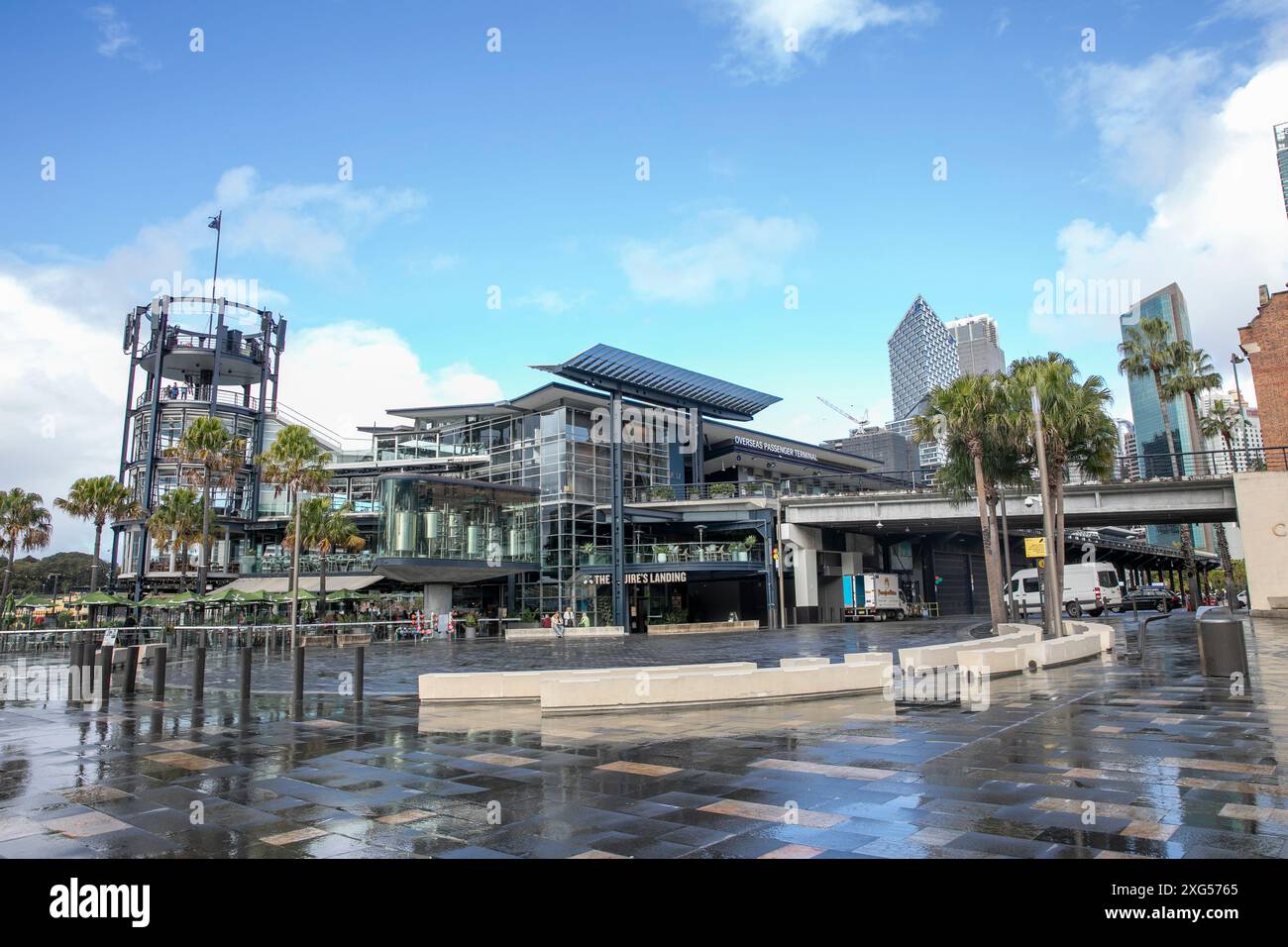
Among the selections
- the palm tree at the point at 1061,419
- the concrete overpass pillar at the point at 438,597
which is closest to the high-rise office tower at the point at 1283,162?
the palm tree at the point at 1061,419

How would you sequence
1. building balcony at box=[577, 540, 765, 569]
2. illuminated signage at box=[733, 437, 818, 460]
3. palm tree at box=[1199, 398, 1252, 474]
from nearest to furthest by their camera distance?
building balcony at box=[577, 540, 765, 569], palm tree at box=[1199, 398, 1252, 474], illuminated signage at box=[733, 437, 818, 460]

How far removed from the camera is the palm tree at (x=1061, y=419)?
25.9 metres

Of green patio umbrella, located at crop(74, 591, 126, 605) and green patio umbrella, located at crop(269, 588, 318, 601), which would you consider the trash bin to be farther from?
green patio umbrella, located at crop(74, 591, 126, 605)

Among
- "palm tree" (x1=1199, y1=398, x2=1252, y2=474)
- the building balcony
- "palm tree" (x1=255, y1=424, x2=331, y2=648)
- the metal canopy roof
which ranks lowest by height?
the building balcony

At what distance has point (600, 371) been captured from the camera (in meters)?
46.7

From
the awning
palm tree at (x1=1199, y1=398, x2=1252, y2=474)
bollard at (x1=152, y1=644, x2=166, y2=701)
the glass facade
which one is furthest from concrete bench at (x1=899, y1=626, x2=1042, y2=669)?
palm tree at (x1=1199, y1=398, x2=1252, y2=474)

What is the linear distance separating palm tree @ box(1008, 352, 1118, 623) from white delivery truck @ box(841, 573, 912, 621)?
2109cm

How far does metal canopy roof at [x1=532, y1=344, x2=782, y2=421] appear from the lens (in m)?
45.6

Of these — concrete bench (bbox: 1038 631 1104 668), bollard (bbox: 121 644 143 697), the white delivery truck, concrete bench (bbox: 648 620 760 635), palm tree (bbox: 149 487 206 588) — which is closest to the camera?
bollard (bbox: 121 644 143 697)

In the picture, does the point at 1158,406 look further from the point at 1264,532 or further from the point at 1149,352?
the point at 1264,532

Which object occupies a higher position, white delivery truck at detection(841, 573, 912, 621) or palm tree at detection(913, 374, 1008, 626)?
palm tree at detection(913, 374, 1008, 626)
